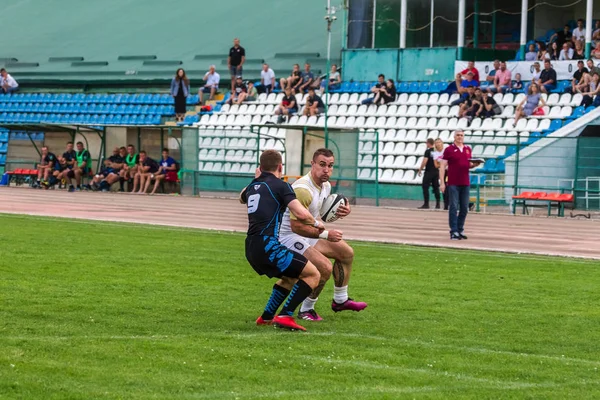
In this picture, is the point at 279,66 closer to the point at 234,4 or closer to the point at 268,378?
the point at 234,4

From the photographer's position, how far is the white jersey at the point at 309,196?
10.9 m

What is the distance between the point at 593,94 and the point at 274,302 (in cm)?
2440

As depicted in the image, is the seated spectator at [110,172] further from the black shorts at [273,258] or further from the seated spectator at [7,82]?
the black shorts at [273,258]

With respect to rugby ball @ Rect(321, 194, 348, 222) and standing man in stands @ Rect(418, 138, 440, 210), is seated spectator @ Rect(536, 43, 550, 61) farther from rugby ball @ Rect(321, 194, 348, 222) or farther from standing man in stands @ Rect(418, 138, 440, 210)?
rugby ball @ Rect(321, 194, 348, 222)

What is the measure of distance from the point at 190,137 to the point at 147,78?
1314 cm

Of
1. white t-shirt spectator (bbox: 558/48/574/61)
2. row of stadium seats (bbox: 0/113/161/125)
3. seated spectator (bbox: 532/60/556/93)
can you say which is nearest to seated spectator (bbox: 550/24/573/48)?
white t-shirt spectator (bbox: 558/48/574/61)

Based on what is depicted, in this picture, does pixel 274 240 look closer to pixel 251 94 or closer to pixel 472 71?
pixel 472 71

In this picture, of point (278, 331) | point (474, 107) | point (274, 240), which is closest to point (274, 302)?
point (278, 331)

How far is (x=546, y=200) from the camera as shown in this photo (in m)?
29.5

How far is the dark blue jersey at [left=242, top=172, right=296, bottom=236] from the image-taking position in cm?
1043

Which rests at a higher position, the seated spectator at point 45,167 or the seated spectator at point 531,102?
the seated spectator at point 531,102

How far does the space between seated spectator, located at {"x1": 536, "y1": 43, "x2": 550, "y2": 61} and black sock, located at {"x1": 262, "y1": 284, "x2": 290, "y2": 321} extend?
26060mm

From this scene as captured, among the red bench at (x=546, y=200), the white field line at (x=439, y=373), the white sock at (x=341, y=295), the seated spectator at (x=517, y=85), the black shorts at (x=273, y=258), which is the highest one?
the seated spectator at (x=517, y=85)

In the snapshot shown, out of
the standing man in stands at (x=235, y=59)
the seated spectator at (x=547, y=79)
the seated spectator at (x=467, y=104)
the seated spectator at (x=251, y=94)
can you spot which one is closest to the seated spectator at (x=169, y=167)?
the seated spectator at (x=251, y=94)
